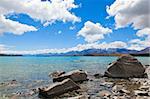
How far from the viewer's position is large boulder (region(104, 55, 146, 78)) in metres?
33.4

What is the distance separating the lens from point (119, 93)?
21.3 meters

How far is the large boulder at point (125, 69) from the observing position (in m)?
33.4

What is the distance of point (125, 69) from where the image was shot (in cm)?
3350

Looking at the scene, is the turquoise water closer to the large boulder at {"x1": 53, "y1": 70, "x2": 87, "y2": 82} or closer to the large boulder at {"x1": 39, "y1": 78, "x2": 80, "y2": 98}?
the large boulder at {"x1": 53, "y1": 70, "x2": 87, "y2": 82}

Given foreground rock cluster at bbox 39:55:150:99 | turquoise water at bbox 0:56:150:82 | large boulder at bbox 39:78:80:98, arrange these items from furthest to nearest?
turquoise water at bbox 0:56:150:82, large boulder at bbox 39:78:80:98, foreground rock cluster at bbox 39:55:150:99

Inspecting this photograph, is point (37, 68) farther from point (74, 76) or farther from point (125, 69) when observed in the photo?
point (74, 76)

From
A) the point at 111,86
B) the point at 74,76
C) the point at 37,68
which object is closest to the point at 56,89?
the point at 111,86

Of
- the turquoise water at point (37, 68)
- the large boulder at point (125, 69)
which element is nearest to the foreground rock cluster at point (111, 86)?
the large boulder at point (125, 69)

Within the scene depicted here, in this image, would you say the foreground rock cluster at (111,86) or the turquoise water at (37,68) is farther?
the turquoise water at (37,68)

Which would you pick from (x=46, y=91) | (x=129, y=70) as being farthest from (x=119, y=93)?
(x=129, y=70)

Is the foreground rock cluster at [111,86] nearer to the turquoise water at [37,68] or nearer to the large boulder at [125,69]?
the large boulder at [125,69]

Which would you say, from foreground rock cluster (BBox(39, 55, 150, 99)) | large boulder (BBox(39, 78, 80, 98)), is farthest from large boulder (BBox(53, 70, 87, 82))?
large boulder (BBox(39, 78, 80, 98))

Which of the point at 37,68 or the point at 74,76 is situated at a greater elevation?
the point at 74,76

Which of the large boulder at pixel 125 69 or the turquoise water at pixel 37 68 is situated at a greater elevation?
the large boulder at pixel 125 69
